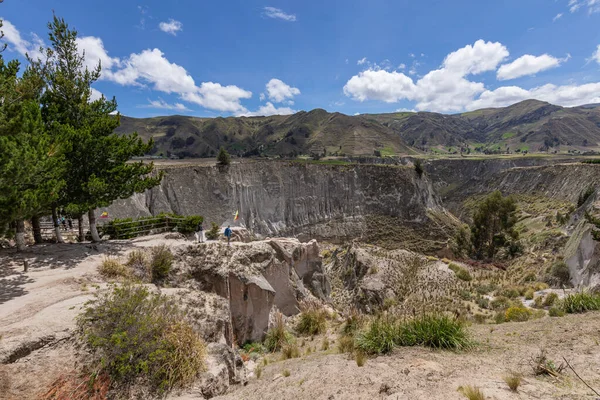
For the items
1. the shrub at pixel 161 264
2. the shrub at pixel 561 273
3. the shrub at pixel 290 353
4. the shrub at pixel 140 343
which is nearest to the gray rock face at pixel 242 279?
the shrub at pixel 161 264

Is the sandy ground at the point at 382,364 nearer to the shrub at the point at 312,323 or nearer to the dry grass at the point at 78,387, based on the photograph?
the dry grass at the point at 78,387

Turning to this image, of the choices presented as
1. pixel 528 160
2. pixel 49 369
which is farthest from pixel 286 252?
pixel 528 160

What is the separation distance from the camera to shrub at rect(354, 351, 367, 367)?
5930 mm

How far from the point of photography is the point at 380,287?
16953 millimetres

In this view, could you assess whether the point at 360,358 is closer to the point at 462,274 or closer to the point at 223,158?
the point at 462,274

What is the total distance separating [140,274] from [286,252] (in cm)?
773

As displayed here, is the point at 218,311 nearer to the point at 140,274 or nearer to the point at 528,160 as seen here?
the point at 140,274

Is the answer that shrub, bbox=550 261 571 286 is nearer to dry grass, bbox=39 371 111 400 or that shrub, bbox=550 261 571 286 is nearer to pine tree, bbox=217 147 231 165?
dry grass, bbox=39 371 111 400

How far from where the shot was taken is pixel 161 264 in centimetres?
1129

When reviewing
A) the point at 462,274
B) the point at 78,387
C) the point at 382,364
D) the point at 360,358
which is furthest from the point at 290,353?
the point at 462,274

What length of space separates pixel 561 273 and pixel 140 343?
2711 centimetres

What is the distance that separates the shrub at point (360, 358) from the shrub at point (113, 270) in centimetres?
868

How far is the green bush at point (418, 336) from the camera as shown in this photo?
647cm

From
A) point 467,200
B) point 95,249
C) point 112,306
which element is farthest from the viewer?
point 467,200
